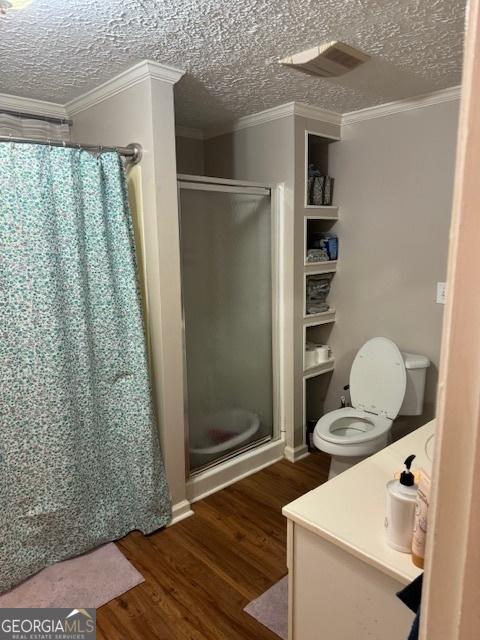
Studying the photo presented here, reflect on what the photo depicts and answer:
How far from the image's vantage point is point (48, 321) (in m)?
1.92

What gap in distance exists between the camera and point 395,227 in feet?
9.08

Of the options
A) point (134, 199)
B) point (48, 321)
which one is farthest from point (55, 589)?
point (134, 199)

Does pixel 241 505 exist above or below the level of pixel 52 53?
below

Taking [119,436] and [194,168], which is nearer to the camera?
[119,436]

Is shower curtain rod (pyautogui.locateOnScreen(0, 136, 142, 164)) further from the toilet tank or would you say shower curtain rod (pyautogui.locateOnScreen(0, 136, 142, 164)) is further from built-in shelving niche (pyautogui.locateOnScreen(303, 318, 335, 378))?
the toilet tank

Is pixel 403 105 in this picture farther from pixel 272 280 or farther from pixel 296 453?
pixel 296 453

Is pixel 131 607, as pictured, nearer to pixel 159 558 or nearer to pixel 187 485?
pixel 159 558

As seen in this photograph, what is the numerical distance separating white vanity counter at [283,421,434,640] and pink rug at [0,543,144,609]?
98 cm

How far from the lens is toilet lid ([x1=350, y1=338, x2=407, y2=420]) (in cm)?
256

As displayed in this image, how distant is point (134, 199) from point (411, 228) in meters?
1.60

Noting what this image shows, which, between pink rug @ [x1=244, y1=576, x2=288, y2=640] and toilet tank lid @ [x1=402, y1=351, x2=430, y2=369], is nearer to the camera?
pink rug @ [x1=244, y1=576, x2=288, y2=640]

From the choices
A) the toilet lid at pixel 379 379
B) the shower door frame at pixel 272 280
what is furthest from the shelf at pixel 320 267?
the toilet lid at pixel 379 379

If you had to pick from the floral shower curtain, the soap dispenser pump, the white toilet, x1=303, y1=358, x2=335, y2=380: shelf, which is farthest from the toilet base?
the soap dispenser pump

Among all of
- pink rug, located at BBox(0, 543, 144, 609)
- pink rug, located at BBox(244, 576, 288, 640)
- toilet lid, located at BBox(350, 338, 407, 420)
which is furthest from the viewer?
toilet lid, located at BBox(350, 338, 407, 420)
